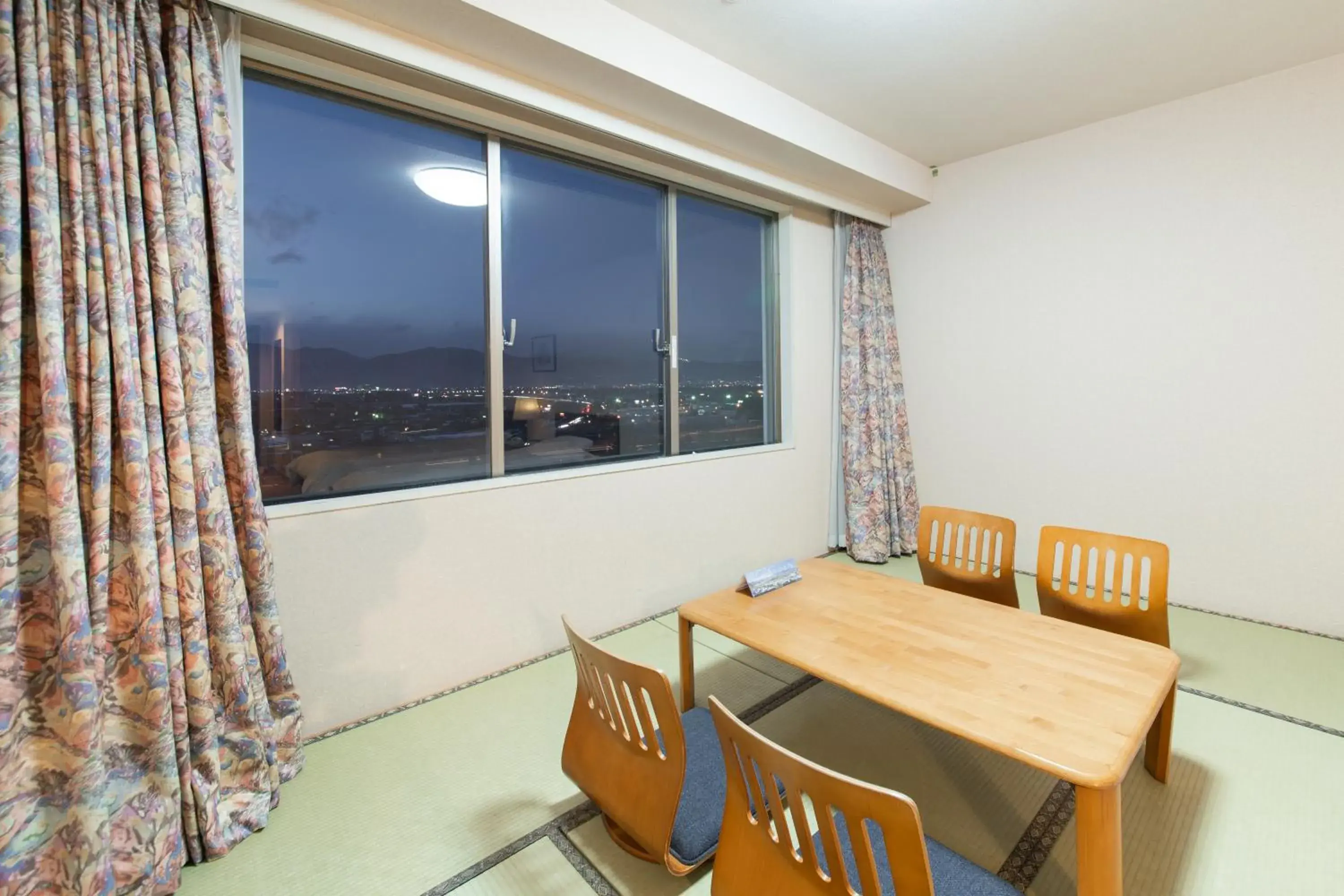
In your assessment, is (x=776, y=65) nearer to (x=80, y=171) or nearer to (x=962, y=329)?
(x=962, y=329)

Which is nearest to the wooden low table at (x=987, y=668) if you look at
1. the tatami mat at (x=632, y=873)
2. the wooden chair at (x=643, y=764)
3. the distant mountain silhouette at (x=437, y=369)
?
the wooden chair at (x=643, y=764)

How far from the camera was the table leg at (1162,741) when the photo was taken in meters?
1.65

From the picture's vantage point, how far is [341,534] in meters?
2.03

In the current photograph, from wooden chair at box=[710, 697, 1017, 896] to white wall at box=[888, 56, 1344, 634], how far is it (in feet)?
9.34

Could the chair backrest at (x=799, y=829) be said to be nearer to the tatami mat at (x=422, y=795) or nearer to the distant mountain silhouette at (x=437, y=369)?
the tatami mat at (x=422, y=795)

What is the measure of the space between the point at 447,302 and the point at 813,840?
7.57 feet

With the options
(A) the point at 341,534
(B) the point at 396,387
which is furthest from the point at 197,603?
(B) the point at 396,387

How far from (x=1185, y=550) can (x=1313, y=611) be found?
1.63 feet

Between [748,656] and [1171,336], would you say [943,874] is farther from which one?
[1171,336]

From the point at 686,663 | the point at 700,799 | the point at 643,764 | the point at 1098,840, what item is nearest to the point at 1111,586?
the point at 1098,840

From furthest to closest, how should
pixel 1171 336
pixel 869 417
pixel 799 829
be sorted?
pixel 869 417, pixel 1171 336, pixel 799 829

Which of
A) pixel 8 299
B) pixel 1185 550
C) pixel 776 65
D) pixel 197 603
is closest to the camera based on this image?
pixel 8 299

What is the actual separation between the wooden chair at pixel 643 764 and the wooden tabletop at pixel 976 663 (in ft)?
1.32

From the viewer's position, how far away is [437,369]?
8.11 ft
